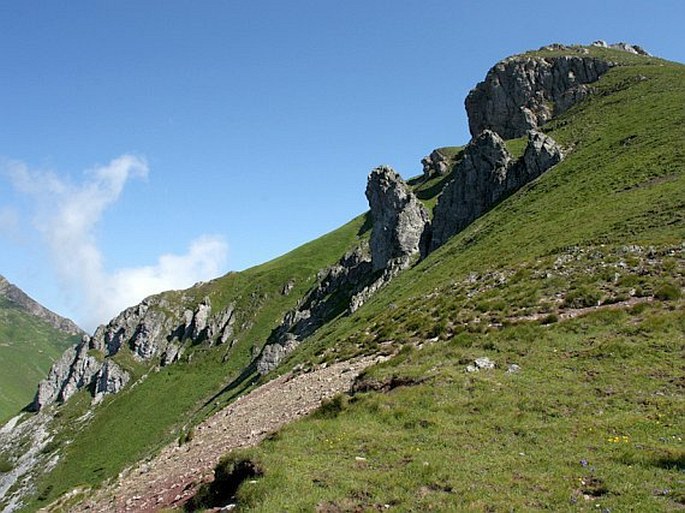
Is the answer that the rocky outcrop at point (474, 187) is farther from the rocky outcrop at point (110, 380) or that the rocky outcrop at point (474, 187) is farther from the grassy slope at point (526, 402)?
the rocky outcrop at point (110, 380)

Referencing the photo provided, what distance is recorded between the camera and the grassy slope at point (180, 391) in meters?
95.4

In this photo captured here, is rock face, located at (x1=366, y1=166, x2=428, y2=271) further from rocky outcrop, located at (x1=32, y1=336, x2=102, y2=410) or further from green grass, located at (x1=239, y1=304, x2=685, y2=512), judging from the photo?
rocky outcrop, located at (x1=32, y1=336, x2=102, y2=410)

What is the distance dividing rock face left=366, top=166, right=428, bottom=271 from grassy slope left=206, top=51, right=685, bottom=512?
158 feet

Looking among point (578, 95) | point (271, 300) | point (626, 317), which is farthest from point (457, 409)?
point (271, 300)

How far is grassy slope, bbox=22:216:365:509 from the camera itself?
9538 centimetres

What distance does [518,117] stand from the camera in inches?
5044

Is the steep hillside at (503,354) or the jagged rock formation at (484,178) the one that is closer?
the steep hillside at (503,354)

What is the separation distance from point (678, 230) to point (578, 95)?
88.4 m

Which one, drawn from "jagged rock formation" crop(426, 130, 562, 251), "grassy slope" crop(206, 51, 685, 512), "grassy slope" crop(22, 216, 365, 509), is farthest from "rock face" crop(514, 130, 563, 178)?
"grassy slope" crop(22, 216, 365, 509)

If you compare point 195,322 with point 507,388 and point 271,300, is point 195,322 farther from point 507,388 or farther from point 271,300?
point 507,388

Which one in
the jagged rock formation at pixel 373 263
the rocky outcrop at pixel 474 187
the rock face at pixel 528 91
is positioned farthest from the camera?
the rock face at pixel 528 91

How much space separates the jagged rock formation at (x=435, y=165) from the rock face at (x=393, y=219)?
192 feet

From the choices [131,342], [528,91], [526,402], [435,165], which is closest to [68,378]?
[131,342]

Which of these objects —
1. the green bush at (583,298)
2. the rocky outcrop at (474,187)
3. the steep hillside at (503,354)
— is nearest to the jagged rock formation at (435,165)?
the steep hillside at (503,354)
